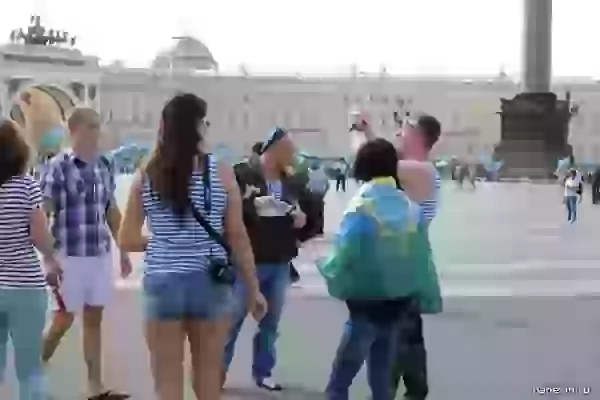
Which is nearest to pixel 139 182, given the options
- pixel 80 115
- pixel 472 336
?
pixel 80 115

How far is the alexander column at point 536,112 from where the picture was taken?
35062 mm

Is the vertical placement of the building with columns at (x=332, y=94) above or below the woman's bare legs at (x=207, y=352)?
above

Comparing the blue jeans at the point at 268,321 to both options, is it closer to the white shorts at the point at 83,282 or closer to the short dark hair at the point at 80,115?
the white shorts at the point at 83,282

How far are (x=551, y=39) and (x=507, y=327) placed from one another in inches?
1160

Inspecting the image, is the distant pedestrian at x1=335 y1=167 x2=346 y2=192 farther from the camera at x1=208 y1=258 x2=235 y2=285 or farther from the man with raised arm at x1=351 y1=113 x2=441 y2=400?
the camera at x1=208 y1=258 x2=235 y2=285

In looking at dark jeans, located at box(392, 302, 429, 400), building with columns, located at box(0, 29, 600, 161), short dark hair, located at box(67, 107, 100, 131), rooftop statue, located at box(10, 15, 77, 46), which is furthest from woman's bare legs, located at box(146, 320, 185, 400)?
rooftop statue, located at box(10, 15, 77, 46)

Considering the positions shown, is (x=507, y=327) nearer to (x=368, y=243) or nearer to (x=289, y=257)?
(x=289, y=257)

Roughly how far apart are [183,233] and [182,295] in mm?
186

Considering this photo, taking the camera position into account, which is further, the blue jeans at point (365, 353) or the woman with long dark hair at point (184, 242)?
the blue jeans at point (365, 353)

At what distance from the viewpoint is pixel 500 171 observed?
1479 inches

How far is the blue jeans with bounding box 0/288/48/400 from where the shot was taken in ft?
12.8

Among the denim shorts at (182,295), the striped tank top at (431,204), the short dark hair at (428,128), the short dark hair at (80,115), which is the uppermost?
the short dark hair at (80,115)

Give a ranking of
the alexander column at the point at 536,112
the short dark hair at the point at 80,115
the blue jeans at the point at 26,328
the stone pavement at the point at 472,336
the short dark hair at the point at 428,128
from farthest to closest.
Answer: the alexander column at the point at 536,112 → the stone pavement at the point at 472,336 → the short dark hair at the point at 428,128 → the short dark hair at the point at 80,115 → the blue jeans at the point at 26,328

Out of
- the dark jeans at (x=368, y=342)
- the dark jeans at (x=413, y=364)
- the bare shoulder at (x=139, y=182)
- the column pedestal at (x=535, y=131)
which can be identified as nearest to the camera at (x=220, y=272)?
the bare shoulder at (x=139, y=182)
